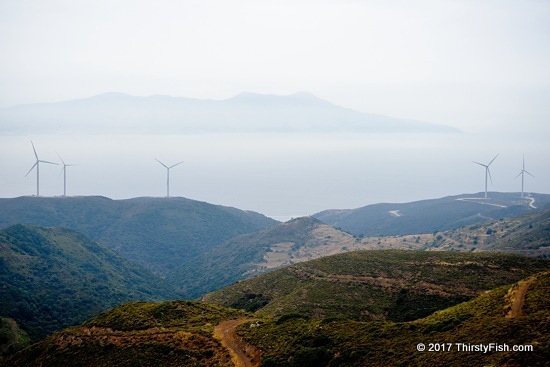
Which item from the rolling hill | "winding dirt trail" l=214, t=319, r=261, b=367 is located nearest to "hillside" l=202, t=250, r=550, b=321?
the rolling hill

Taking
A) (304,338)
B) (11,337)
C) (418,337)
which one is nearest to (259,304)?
(304,338)

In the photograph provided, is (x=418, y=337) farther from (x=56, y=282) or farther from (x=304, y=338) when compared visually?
(x=56, y=282)

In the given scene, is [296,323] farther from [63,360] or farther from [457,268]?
[457,268]

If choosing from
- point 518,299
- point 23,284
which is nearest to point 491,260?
point 518,299

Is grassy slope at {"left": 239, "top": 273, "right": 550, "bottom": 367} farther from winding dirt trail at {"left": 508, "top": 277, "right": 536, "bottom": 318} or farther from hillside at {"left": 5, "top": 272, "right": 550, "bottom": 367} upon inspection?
winding dirt trail at {"left": 508, "top": 277, "right": 536, "bottom": 318}

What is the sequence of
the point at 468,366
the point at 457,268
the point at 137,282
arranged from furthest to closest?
the point at 137,282
the point at 457,268
the point at 468,366
